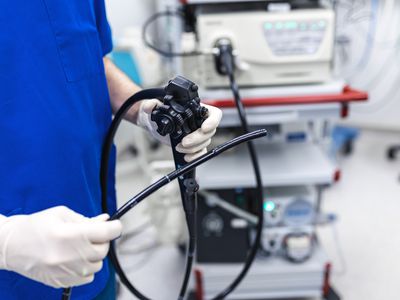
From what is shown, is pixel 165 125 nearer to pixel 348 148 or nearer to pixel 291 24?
pixel 291 24

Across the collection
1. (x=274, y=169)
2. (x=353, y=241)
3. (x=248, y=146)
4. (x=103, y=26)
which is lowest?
(x=353, y=241)

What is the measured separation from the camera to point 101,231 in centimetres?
53

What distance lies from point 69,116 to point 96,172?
16 centimetres

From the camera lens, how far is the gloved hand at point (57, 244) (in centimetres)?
53

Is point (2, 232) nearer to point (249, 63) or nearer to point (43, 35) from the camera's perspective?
point (43, 35)

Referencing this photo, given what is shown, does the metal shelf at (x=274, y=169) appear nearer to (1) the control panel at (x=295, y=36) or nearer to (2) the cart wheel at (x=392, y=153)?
(1) the control panel at (x=295, y=36)

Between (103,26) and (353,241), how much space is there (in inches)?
64.2

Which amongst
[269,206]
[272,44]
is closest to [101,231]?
[272,44]

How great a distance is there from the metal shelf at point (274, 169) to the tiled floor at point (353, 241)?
61cm

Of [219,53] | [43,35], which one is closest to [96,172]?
→ [43,35]

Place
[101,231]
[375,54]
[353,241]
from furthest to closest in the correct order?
[375,54]
[353,241]
[101,231]

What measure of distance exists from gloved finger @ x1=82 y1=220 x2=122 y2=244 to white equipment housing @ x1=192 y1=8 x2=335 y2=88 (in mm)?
802

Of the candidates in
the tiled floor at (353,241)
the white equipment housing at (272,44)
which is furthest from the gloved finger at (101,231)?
the tiled floor at (353,241)

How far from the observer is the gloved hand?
20.8 inches
